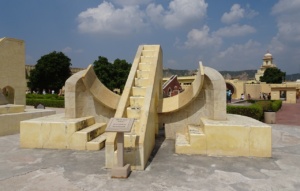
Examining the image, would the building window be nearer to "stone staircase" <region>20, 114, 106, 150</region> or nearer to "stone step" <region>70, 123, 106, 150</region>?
"stone staircase" <region>20, 114, 106, 150</region>

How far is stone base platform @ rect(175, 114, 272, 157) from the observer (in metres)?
6.33

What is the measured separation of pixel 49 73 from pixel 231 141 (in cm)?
3696

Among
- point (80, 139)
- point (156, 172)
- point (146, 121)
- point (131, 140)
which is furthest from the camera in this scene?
point (80, 139)

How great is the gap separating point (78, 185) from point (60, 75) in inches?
1499

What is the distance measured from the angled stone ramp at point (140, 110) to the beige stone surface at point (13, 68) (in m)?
11.2

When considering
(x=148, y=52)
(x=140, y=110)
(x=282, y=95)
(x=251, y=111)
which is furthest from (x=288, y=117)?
(x=282, y=95)

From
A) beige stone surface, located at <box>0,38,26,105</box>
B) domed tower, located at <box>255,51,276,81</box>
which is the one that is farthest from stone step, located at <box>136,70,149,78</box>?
domed tower, located at <box>255,51,276,81</box>

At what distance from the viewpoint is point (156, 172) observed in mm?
5223

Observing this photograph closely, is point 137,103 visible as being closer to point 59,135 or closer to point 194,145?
point 194,145

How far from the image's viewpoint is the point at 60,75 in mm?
39906

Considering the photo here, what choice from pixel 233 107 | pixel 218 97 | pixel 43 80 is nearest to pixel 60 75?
pixel 43 80

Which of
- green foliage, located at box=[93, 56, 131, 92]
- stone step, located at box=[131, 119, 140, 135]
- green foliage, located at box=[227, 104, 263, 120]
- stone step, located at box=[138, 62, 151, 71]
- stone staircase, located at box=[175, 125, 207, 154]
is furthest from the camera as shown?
green foliage, located at box=[93, 56, 131, 92]

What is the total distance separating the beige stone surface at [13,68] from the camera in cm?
1591

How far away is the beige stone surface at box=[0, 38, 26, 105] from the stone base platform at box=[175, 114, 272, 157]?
14.1m
